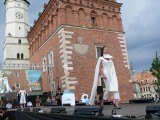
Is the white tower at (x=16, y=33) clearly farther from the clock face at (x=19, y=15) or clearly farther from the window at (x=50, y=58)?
the window at (x=50, y=58)

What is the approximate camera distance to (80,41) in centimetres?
2241

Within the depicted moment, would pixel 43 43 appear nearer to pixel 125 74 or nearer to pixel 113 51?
pixel 113 51

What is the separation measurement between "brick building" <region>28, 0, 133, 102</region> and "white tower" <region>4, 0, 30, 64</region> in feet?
33.7

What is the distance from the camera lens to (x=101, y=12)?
24766mm

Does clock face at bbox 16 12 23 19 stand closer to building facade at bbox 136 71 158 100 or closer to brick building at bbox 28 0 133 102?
brick building at bbox 28 0 133 102

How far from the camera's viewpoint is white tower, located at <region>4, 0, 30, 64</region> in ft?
119

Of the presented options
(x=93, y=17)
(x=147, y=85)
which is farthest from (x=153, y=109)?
(x=147, y=85)

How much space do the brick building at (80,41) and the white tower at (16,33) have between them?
404 inches

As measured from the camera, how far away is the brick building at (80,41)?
70.0 ft

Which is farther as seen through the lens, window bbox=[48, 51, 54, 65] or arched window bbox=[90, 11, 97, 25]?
window bbox=[48, 51, 54, 65]

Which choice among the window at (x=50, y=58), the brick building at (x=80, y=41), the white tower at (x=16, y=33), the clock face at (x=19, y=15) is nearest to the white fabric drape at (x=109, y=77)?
the brick building at (x=80, y=41)

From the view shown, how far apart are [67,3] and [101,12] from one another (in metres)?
4.09

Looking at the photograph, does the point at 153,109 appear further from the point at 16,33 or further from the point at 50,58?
the point at 16,33

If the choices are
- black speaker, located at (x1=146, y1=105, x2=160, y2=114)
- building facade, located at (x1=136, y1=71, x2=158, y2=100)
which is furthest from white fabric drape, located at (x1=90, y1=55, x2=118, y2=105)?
building facade, located at (x1=136, y1=71, x2=158, y2=100)
